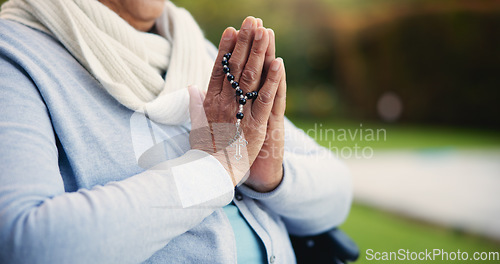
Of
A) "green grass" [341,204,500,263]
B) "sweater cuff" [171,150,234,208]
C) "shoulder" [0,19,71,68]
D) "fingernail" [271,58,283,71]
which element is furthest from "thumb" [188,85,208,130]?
"green grass" [341,204,500,263]

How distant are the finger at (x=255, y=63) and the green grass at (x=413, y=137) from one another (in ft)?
15.6

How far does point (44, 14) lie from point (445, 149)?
18.6 ft

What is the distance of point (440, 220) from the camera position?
2963 mm

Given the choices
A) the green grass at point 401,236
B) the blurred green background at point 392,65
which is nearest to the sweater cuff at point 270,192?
the green grass at point 401,236

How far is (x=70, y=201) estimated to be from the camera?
0.69 meters

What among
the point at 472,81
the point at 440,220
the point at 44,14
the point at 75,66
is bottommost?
the point at 440,220

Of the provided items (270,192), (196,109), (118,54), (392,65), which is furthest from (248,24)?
(392,65)

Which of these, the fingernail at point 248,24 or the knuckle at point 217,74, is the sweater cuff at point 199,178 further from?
the fingernail at point 248,24

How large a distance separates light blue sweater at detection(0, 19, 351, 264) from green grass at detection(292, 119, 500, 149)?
4.71 meters

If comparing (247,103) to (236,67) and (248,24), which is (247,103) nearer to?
(236,67)

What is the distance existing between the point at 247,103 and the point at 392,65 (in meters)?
7.37

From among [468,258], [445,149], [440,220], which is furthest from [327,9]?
[468,258]

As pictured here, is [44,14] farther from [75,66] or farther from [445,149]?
[445,149]

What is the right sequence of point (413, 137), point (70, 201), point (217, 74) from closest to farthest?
point (70, 201)
point (217, 74)
point (413, 137)
